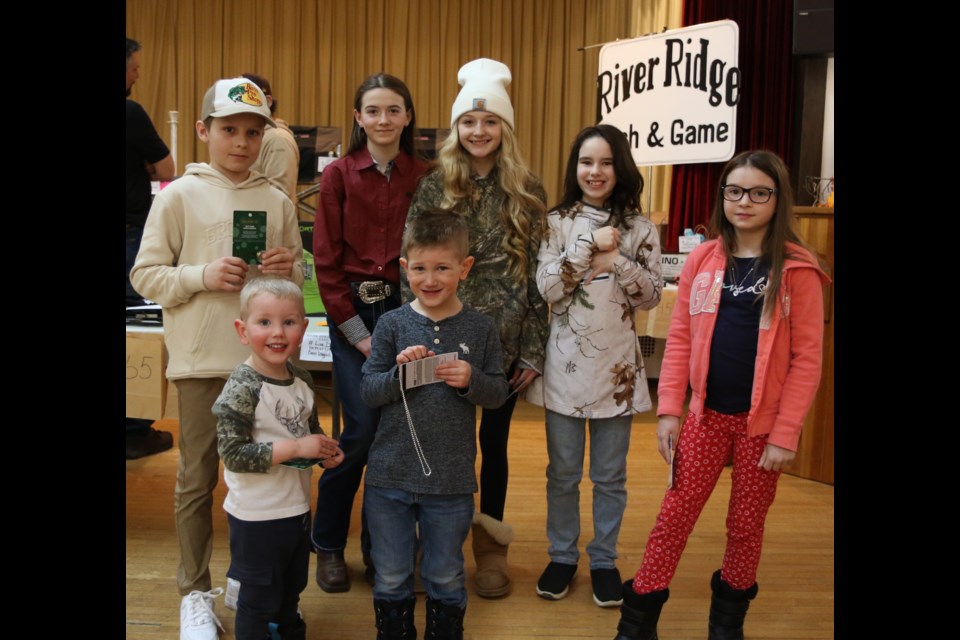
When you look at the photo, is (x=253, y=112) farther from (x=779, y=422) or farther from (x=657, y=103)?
(x=657, y=103)

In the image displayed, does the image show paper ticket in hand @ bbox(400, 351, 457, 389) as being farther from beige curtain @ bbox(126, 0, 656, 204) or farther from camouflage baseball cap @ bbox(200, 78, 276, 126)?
beige curtain @ bbox(126, 0, 656, 204)

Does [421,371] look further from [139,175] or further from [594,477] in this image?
[139,175]

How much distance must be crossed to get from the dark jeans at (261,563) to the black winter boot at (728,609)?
1.13 m

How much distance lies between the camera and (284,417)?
1.98m

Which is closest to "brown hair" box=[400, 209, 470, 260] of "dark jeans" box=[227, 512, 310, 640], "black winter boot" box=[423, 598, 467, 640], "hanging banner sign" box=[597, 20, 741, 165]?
"dark jeans" box=[227, 512, 310, 640]

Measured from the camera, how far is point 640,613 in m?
2.17

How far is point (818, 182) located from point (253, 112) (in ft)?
11.8

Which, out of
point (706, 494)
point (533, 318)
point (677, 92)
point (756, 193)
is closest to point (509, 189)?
point (533, 318)

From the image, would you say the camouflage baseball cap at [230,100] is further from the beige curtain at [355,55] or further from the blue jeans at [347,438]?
the beige curtain at [355,55]

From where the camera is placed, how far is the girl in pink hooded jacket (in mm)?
2062

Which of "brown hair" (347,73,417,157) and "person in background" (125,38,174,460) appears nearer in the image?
"brown hair" (347,73,417,157)

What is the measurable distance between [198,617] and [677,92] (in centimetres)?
364

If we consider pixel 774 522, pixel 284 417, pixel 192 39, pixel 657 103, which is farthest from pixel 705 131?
pixel 192 39

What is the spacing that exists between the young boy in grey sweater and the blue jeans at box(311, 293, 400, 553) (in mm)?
335
